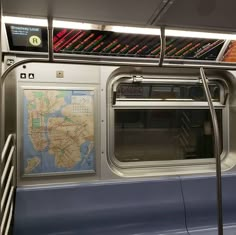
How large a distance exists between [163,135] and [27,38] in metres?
1.65

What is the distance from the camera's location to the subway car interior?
2.05m

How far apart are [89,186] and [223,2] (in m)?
1.73

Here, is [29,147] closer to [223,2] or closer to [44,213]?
[44,213]

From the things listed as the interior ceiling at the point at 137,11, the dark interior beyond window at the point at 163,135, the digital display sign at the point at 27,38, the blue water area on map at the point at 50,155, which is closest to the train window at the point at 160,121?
the dark interior beyond window at the point at 163,135

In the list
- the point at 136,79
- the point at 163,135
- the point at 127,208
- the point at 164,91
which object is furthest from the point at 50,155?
the point at 164,91

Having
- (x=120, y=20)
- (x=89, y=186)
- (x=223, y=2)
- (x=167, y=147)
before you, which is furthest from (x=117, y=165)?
(x=223, y=2)

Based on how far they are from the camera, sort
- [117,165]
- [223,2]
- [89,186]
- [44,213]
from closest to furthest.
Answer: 1. [223,2]
2. [44,213]
3. [89,186]
4. [117,165]

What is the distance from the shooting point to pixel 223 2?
1.20m

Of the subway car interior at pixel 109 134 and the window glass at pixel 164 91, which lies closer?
the subway car interior at pixel 109 134

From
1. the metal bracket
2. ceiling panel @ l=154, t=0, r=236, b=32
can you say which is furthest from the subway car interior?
ceiling panel @ l=154, t=0, r=236, b=32

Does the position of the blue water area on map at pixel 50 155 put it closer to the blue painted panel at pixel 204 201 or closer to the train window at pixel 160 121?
the train window at pixel 160 121

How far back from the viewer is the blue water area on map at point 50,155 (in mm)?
2109

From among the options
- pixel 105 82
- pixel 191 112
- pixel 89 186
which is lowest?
pixel 89 186

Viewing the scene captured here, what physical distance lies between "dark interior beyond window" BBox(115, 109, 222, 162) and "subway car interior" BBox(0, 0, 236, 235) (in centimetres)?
1
